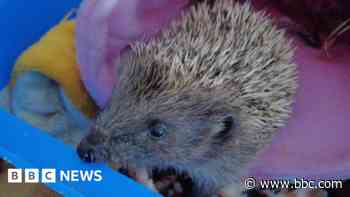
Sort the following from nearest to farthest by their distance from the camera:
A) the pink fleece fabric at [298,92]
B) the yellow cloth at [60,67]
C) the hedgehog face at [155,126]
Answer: the hedgehog face at [155,126] < the pink fleece fabric at [298,92] < the yellow cloth at [60,67]

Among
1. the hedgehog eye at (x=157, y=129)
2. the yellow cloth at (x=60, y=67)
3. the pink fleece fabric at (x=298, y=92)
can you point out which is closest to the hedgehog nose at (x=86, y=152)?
the hedgehog eye at (x=157, y=129)

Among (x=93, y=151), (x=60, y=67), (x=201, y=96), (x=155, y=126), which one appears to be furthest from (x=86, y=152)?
(x=60, y=67)

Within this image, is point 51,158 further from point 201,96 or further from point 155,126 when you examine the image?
point 201,96

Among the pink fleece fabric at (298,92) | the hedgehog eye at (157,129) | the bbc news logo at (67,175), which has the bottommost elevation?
the bbc news logo at (67,175)

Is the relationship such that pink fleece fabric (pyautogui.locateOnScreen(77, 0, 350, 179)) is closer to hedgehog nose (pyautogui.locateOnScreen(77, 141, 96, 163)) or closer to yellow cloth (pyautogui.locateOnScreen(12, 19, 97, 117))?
yellow cloth (pyautogui.locateOnScreen(12, 19, 97, 117))

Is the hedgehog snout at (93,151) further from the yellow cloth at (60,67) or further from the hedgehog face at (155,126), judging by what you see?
the yellow cloth at (60,67)

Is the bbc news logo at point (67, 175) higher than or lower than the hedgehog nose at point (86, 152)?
lower

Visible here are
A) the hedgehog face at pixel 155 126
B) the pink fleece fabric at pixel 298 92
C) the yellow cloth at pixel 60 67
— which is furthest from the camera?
the yellow cloth at pixel 60 67

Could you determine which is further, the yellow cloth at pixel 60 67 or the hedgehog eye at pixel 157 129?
the yellow cloth at pixel 60 67

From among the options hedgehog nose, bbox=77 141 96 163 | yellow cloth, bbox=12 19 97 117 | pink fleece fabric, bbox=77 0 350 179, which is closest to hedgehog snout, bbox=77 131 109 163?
hedgehog nose, bbox=77 141 96 163
